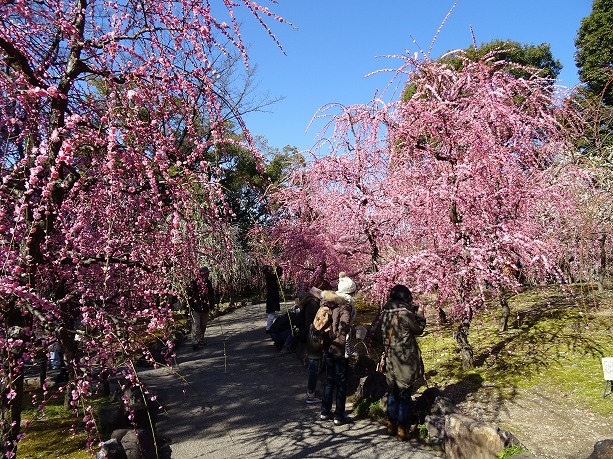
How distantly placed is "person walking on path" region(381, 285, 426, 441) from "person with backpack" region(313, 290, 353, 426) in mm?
610

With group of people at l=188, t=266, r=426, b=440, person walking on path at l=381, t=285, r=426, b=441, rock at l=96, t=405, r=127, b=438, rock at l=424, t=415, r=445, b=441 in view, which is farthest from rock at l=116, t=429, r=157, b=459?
rock at l=424, t=415, r=445, b=441

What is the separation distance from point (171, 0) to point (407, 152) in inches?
182

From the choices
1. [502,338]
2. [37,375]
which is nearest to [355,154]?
[502,338]

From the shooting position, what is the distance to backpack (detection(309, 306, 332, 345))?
5715mm

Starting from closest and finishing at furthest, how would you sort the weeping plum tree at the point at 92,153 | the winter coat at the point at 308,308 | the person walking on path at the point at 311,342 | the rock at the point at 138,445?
the weeping plum tree at the point at 92,153
the rock at the point at 138,445
the person walking on path at the point at 311,342
the winter coat at the point at 308,308

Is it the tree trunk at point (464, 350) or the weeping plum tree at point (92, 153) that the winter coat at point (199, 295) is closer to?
the weeping plum tree at point (92, 153)

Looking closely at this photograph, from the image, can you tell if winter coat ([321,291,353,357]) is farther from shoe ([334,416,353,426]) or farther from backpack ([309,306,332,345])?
shoe ([334,416,353,426])

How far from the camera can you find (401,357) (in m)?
4.96

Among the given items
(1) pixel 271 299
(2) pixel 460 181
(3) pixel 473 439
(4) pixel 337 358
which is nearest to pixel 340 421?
(4) pixel 337 358

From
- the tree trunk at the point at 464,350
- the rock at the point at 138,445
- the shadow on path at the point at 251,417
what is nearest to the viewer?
the rock at the point at 138,445

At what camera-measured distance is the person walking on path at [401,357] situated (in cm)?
494

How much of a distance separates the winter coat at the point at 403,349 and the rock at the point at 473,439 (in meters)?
0.64

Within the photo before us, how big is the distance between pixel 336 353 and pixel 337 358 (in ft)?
0.22

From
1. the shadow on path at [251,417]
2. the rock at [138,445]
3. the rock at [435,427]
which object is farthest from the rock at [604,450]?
the rock at [138,445]
